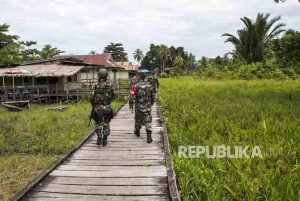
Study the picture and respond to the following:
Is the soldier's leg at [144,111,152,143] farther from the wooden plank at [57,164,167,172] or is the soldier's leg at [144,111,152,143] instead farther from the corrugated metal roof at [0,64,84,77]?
the corrugated metal roof at [0,64,84,77]

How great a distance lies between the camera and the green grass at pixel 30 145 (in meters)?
6.42

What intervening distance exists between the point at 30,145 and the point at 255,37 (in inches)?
1097

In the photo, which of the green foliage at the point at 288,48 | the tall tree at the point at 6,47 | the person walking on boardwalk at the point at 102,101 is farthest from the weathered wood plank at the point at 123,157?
the tall tree at the point at 6,47

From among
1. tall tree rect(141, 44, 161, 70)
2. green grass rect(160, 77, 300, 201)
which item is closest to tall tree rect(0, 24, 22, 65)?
green grass rect(160, 77, 300, 201)

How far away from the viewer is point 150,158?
5.97 m

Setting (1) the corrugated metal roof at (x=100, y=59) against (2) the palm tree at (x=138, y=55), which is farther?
(2) the palm tree at (x=138, y=55)

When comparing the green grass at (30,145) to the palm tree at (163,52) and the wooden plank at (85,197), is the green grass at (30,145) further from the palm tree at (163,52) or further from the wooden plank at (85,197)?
the palm tree at (163,52)

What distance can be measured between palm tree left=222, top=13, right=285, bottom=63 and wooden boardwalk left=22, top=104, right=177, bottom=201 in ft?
86.3

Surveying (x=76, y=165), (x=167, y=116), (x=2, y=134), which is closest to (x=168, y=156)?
(x=76, y=165)

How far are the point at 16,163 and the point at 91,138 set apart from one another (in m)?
1.77

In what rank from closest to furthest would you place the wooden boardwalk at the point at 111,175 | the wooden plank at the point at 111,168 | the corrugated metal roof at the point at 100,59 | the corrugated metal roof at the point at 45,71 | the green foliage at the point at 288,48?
the wooden boardwalk at the point at 111,175 → the wooden plank at the point at 111,168 → the green foliage at the point at 288,48 → the corrugated metal roof at the point at 45,71 → the corrugated metal roof at the point at 100,59

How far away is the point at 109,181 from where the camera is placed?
4789 mm

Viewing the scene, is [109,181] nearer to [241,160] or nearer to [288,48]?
[241,160]

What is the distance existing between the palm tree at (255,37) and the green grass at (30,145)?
23.0 metres
